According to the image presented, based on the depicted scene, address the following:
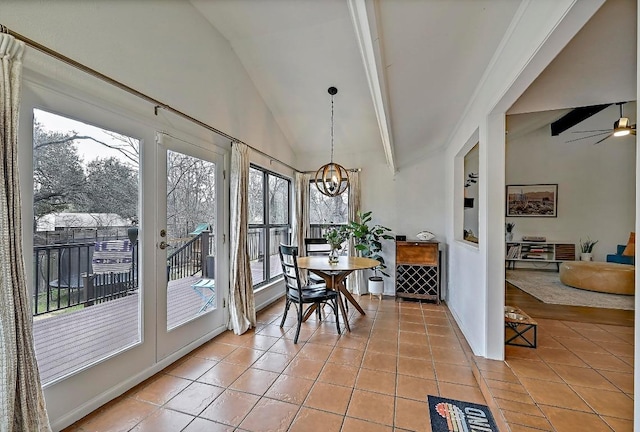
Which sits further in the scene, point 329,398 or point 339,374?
point 339,374

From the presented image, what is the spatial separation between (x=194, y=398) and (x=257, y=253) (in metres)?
2.24

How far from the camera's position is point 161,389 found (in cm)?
206

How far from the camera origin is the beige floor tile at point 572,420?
1560mm

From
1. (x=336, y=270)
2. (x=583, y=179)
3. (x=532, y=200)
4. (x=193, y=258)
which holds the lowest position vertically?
(x=336, y=270)

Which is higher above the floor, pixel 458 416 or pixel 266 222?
pixel 266 222

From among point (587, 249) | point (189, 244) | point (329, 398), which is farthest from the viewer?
point (587, 249)

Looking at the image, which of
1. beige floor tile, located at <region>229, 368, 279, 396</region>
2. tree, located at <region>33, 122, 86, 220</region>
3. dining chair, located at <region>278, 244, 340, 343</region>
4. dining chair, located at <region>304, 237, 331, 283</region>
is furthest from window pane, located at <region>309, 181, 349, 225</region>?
tree, located at <region>33, 122, 86, 220</region>

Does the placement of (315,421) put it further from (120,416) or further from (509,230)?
(509,230)

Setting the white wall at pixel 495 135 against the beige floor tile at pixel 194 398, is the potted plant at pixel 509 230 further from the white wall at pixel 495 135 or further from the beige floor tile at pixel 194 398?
the beige floor tile at pixel 194 398

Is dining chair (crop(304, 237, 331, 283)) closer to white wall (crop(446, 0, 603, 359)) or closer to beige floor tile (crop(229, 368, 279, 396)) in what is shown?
beige floor tile (crop(229, 368, 279, 396))

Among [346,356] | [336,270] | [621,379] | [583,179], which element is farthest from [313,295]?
[583,179]

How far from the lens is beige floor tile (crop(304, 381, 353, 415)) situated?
1854 mm

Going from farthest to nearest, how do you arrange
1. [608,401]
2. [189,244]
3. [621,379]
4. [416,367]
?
1. [189,244]
2. [416,367]
3. [621,379]
4. [608,401]

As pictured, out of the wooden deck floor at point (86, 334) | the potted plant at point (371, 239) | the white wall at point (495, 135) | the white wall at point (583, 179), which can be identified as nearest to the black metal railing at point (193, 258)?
the wooden deck floor at point (86, 334)
